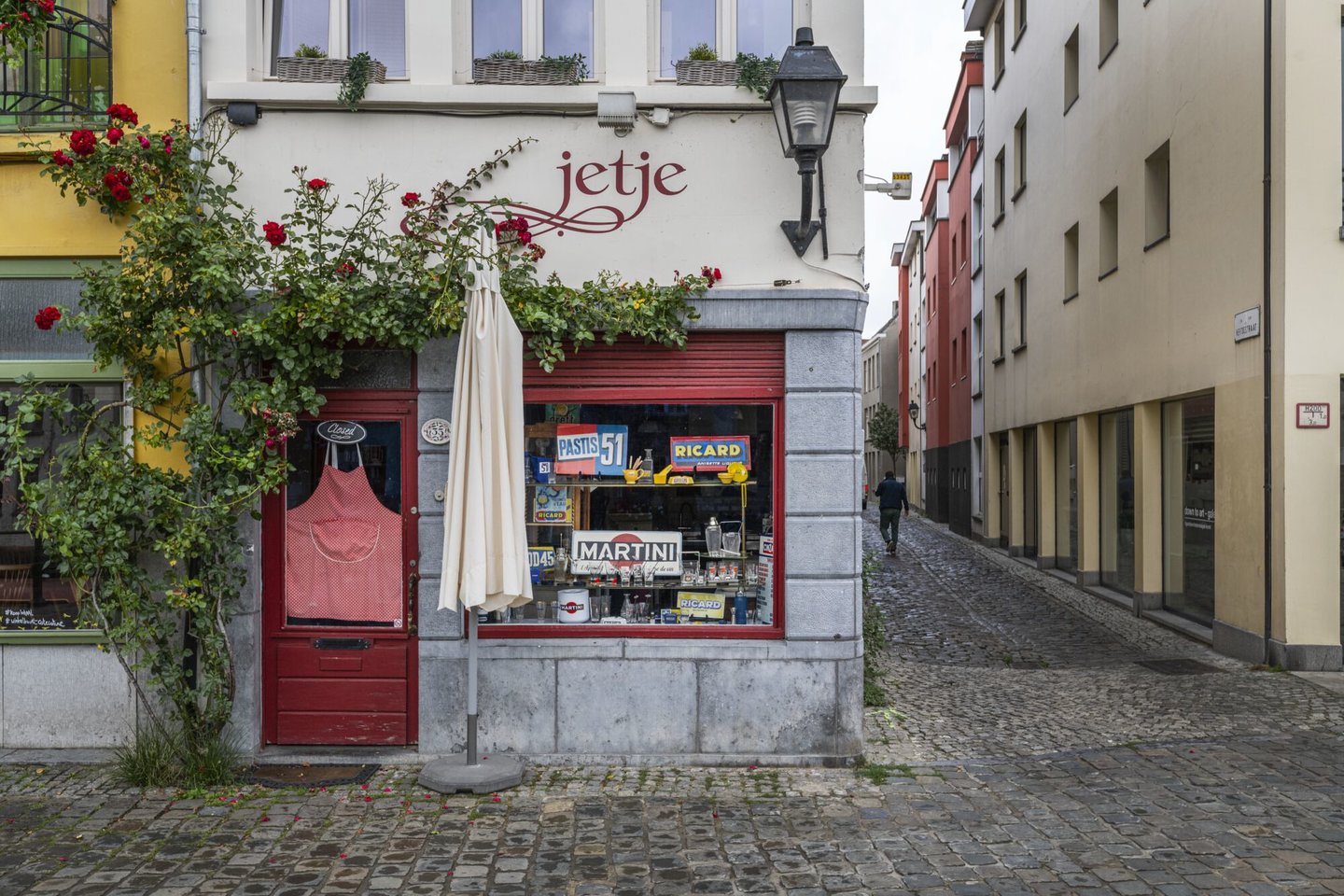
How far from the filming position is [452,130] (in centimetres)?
724

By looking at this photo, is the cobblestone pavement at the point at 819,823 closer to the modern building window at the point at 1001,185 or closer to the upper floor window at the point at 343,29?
the upper floor window at the point at 343,29

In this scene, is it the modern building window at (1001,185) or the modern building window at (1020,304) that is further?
the modern building window at (1001,185)

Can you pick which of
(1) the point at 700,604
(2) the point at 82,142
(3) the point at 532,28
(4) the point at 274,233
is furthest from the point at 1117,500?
(2) the point at 82,142

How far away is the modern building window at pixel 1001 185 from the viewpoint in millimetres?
22438

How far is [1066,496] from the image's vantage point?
1806cm

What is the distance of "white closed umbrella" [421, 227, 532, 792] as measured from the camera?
638cm

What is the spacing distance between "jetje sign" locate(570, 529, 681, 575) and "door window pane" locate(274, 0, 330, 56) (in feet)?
12.3

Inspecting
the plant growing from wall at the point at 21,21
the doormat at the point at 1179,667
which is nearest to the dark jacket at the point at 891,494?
the doormat at the point at 1179,667

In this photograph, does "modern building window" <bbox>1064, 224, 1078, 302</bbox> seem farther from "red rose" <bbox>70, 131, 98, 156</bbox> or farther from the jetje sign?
"red rose" <bbox>70, 131, 98, 156</bbox>

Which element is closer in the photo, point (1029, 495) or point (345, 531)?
point (345, 531)

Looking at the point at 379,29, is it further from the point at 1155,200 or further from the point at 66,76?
the point at 1155,200

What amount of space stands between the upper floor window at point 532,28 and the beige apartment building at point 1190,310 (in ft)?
20.9

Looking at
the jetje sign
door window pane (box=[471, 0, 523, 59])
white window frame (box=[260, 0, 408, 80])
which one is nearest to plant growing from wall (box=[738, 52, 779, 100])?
door window pane (box=[471, 0, 523, 59])

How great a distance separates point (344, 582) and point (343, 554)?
0.60 feet
